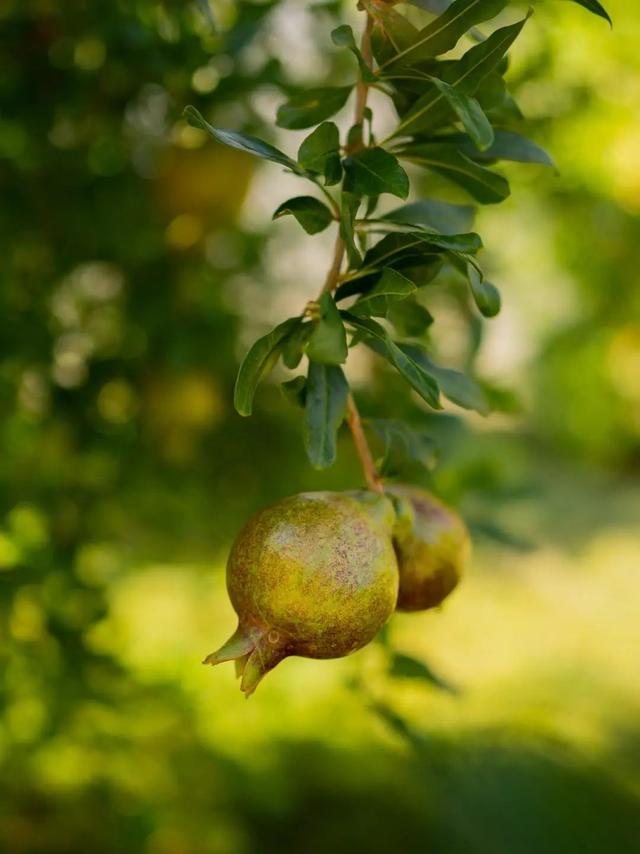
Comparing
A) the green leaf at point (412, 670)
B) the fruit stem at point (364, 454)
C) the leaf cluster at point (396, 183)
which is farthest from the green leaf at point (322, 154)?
the green leaf at point (412, 670)

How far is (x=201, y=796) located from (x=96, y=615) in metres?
0.60

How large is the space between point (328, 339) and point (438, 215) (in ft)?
0.56

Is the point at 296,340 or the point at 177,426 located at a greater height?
the point at 296,340

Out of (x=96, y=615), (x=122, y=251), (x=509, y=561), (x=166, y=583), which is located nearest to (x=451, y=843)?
(x=166, y=583)

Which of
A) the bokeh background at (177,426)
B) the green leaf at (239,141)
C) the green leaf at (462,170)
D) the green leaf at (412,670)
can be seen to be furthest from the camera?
the bokeh background at (177,426)

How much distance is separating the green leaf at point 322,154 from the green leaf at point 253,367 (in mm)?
68

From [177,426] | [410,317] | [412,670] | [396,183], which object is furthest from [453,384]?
[177,426]

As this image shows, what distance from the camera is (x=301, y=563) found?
403mm

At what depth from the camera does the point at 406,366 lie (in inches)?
17.1

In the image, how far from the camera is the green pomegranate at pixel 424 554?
0.49 m

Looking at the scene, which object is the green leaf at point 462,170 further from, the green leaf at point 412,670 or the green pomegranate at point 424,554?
the green leaf at point 412,670

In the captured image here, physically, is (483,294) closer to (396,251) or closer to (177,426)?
(396,251)

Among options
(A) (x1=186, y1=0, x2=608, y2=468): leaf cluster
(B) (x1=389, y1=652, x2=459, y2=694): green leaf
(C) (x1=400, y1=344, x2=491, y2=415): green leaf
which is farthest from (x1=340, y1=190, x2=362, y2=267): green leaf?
(B) (x1=389, y1=652, x2=459, y2=694): green leaf

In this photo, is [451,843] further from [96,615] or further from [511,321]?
[511,321]
